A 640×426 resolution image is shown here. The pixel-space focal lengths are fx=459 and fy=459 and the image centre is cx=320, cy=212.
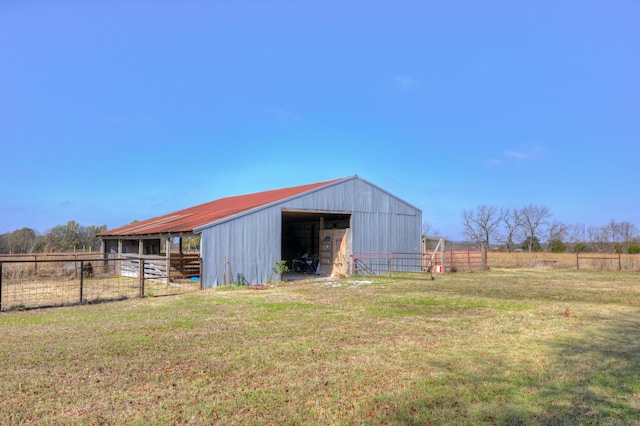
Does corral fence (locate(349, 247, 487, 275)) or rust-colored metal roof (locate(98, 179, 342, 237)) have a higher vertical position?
rust-colored metal roof (locate(98, 179, 342, 237))

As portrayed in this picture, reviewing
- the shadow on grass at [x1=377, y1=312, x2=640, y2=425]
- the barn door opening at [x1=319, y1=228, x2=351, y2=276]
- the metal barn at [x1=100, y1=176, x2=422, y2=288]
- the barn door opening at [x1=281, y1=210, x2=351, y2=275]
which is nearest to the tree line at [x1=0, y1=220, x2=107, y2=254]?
the metal barn at [x1=100, y1=176, x2=422, y2=288]

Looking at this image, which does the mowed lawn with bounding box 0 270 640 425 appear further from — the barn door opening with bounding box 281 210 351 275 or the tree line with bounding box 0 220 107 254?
the tree line with bounding box 0 220 107 254

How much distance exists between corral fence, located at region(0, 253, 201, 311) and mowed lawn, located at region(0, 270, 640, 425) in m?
1.99

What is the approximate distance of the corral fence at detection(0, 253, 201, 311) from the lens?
12.1 metres

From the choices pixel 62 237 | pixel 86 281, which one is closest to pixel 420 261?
pixel 86 281

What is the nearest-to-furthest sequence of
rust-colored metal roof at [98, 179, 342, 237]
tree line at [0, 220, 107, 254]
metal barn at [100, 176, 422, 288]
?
1. metal barn at [100, 176, 422, 288]
2. rust-colored metal roof at [98, 179, 342, 237]
3. tree line at [0, 220, 107, 254]

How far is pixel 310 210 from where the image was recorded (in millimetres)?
19188

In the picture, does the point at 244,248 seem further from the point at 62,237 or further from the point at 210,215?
the point at 62,237

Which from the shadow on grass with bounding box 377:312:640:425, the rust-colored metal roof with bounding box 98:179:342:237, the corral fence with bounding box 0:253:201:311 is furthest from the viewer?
the rust-colored metal roof with bounding box 98:179:342:237

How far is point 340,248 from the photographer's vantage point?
2109 centimetres

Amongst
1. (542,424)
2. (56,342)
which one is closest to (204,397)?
(542,424)

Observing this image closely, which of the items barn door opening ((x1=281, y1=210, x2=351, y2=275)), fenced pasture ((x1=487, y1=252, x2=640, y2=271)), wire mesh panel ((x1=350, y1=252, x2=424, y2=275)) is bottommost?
fenced pasture ((x1=487, y1=252, x2=640, y2=271))

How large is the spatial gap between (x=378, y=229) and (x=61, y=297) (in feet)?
43.0

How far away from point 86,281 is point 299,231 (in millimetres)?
12083
